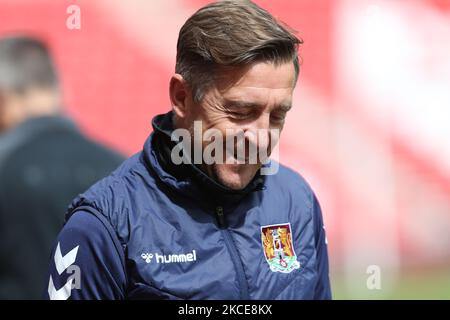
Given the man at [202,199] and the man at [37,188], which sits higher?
the man at [202,199]

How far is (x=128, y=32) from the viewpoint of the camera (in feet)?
26.1

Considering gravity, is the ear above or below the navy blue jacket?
above

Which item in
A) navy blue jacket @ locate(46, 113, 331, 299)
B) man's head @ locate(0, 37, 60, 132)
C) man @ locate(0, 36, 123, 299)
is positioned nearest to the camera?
navy blue jacket @ locate(46, 113, 331, 299)

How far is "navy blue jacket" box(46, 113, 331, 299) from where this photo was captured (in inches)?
81.5

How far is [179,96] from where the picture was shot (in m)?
2.26

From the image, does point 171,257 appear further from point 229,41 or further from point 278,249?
point 229,41

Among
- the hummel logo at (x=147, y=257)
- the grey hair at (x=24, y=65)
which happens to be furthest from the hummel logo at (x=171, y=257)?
the grey hair at (x=24, y=65)

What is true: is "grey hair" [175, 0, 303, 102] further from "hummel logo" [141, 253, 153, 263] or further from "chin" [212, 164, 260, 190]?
"hummel logo" [141, 253, 153, 263]

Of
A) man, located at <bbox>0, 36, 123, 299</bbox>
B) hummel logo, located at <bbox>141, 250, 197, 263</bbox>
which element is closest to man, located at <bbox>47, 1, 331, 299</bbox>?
hummel logo, located at <bbox>141, 250, 197, 263</bbox>

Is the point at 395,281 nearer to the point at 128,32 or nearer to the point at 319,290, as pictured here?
the point at 128,32

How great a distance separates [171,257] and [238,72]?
496mm

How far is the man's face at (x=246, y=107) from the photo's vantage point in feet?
7.00

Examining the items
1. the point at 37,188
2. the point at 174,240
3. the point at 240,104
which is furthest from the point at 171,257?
the point at 37,188

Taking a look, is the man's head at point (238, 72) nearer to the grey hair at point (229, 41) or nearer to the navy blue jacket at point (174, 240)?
the grey hair at point (229, 41)
